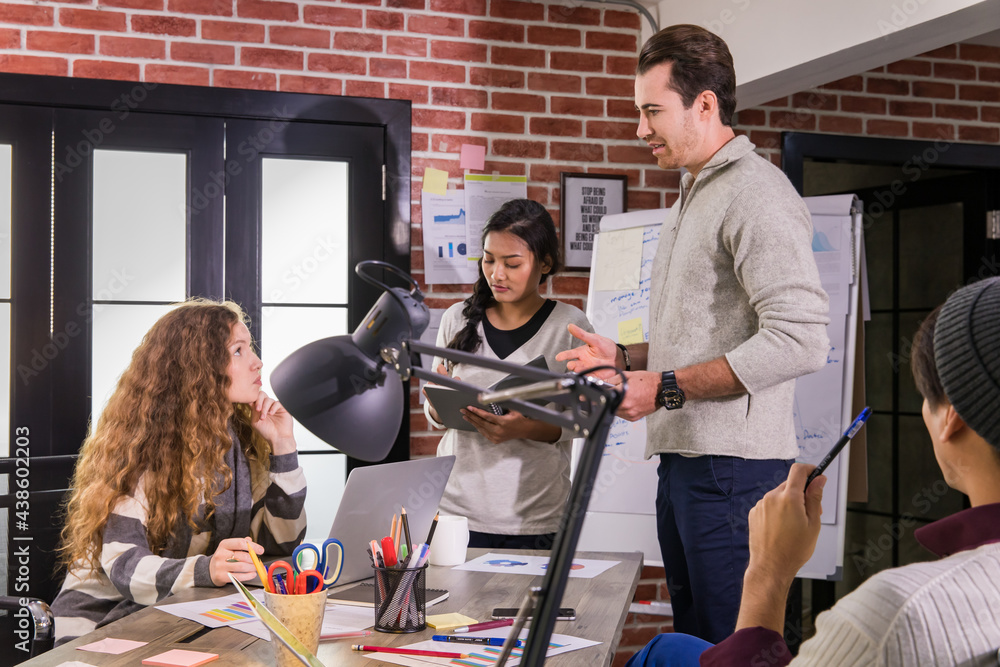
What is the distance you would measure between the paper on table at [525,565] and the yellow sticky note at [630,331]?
1.19 m

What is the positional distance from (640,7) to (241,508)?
242 cm

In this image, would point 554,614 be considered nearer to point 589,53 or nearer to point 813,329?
point 813,329

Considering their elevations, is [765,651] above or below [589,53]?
below

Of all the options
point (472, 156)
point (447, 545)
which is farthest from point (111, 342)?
point (447, 545)

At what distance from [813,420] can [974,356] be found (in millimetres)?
2213

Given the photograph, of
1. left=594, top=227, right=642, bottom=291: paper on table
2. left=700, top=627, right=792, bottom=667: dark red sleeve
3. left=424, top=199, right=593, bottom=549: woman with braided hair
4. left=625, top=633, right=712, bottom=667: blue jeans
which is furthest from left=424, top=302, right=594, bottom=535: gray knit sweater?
left=700, top=627, right=792, bottom=667: dark red sleeve

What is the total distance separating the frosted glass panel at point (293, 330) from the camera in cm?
297

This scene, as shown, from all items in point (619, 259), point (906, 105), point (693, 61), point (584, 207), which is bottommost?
Answer: point (619, 259)

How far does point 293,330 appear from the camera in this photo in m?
2.99

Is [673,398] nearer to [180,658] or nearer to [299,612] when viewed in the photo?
[299,612]

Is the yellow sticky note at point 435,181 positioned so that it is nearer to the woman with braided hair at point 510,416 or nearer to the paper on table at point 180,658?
the woman with braided hair at point 510,416

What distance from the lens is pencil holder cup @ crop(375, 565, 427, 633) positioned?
1226 mm

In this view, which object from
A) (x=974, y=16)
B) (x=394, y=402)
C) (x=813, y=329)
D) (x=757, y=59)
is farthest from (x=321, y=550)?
(x=757, y=59)

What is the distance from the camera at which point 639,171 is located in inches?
128
